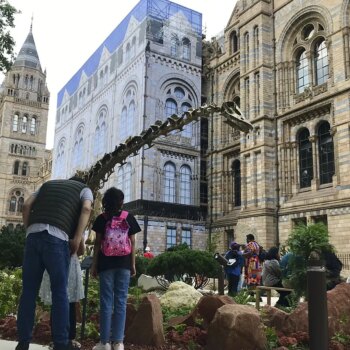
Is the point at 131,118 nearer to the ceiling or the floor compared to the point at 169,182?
nearer to the ceiling

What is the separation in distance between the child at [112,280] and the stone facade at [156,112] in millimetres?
22147

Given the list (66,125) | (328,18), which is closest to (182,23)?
(328,18)

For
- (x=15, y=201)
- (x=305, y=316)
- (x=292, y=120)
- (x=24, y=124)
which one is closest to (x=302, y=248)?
(x=305, y=316)

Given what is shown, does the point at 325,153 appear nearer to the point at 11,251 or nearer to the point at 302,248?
the point at 302,248

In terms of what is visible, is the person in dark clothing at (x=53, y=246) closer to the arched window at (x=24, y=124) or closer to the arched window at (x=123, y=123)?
the arched window at (x=123, y=123)

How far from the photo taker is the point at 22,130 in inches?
2682

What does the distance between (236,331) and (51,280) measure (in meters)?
2.01

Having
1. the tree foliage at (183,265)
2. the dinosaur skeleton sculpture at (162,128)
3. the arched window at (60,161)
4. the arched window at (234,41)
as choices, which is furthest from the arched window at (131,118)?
the dinosaur skeleton sculpture at (162,128)

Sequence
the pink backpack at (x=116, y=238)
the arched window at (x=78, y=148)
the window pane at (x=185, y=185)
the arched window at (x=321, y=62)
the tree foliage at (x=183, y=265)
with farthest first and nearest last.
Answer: the arched window at (x=78, y=148) < the window pane at (x=185, y=185) < the arched window at (x=321, y=62) < the tree foliage at (x=183, y=265) < the pink backpack at (x=116, y=238)

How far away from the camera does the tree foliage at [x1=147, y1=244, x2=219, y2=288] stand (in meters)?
12.9

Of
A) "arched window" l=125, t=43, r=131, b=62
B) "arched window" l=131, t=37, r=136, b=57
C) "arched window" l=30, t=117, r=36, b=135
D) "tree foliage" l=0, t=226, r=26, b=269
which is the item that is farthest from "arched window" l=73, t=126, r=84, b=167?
"arched window" l=30, t=117, r=36, b=135

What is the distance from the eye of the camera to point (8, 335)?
5.77m

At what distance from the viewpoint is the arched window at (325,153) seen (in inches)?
842

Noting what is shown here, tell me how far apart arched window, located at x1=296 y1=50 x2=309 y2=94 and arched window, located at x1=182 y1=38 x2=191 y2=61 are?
9.84 metres
